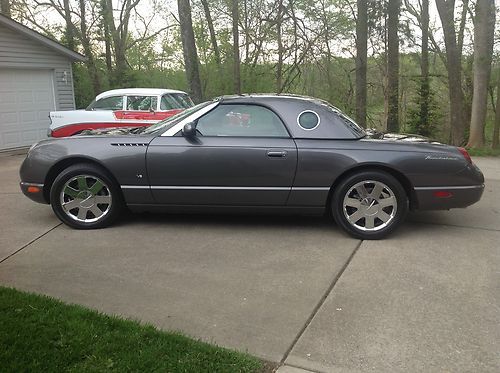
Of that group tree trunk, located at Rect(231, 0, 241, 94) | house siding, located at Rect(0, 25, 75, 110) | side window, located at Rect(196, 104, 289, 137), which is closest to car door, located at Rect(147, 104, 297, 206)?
side window, located at Rect(196, 104, 289, 137)

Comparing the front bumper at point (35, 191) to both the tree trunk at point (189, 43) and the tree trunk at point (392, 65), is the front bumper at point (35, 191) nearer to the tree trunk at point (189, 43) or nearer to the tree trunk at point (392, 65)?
the tree trunk at point (189, 43)

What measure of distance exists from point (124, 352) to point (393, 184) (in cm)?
318

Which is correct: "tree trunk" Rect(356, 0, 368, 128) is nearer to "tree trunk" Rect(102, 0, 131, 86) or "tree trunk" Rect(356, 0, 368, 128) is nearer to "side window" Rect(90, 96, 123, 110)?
"side window" Rect(90, 96, 123, 110)

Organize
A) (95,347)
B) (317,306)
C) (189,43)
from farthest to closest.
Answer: (189,43)
(317,306)
(95,347)

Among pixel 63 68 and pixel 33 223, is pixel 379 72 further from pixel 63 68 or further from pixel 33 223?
pixel 33 223

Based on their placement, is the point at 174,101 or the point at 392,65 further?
the point at 392,65

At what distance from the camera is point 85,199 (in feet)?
17.2

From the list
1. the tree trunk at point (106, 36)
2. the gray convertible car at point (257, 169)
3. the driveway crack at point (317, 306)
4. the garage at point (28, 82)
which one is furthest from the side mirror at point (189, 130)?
the tree trunk at point (106, 36)

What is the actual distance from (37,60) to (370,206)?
38.5 ft

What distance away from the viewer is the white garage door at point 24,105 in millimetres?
12664

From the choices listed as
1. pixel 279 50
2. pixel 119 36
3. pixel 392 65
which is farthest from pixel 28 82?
pixel 119 36

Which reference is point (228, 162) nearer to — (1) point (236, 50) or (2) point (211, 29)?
(1) point (236, 50)

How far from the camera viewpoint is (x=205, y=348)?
9.42ft

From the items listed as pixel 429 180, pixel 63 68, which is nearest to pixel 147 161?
pixel 429 180
